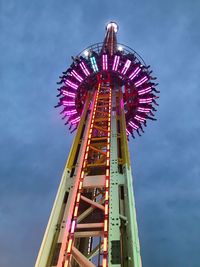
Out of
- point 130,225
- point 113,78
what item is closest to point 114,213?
point 130,225

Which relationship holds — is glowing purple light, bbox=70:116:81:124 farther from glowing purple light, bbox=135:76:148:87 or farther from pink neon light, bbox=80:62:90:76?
glowing purple light, bbox=135:76:148:87

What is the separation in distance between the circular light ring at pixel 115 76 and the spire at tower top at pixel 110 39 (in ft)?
4.34

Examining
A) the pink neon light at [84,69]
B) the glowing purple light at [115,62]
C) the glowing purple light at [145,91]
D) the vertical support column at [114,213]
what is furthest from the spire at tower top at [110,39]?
the vertical support column at [114,213]

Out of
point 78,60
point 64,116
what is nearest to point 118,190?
point 78,60

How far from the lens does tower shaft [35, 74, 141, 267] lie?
7297 mm

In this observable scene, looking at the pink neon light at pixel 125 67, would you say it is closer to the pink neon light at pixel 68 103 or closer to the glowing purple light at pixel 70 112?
the pink neon light at pixel 68 103

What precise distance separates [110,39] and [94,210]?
22312 millimetres

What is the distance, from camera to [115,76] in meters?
18.9

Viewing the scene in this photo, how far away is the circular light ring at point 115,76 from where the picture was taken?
18750 mm

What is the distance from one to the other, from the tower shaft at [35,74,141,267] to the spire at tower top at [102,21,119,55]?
34.0 ft

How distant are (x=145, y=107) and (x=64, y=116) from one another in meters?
7.16

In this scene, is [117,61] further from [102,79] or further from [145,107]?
[145,107]

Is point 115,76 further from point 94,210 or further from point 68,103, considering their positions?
point 94,210

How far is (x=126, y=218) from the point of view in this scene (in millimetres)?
8242
